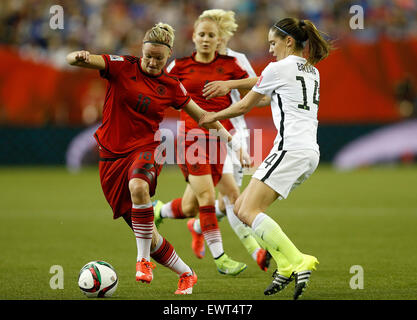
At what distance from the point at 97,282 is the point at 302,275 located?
150 centimetres

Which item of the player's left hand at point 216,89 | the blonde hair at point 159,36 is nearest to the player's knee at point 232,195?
the player's left hand at point 216,89

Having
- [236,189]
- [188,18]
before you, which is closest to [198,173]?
[236,189]

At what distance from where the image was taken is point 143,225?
554cm

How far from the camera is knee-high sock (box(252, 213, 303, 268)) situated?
530cm

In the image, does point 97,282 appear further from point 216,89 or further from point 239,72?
point 239,72

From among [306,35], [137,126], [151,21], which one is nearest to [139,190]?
[137,126]

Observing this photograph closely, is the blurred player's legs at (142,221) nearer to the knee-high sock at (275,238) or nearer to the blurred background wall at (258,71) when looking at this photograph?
the knee-high sock at (275,238)

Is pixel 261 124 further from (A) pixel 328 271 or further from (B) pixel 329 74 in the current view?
(A) pixel 328 271

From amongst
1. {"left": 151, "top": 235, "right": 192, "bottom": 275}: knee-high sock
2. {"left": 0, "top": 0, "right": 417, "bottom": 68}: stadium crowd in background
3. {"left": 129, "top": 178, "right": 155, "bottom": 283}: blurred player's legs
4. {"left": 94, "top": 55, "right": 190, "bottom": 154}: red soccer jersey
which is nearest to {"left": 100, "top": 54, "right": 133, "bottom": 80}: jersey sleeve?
{"left": 94, "top": 55, "right": 190, "bottom": 154}: red soccer jersey

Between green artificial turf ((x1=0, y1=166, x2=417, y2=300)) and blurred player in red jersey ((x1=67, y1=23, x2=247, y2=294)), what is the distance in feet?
1.25

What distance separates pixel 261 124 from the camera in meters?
17.6

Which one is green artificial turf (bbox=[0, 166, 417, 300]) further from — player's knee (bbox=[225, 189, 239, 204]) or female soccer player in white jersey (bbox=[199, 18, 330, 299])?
player's knee (bbox=[225, 189, 239, 204])

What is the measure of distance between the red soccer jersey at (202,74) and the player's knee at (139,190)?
6.09 feet

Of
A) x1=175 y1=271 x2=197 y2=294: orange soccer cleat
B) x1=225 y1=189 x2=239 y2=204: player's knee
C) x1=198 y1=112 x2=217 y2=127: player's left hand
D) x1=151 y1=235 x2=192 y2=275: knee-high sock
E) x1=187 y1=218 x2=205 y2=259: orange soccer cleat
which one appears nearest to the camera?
x1=175 y1=271 x2=197 y2=294: orange soccer cleat
